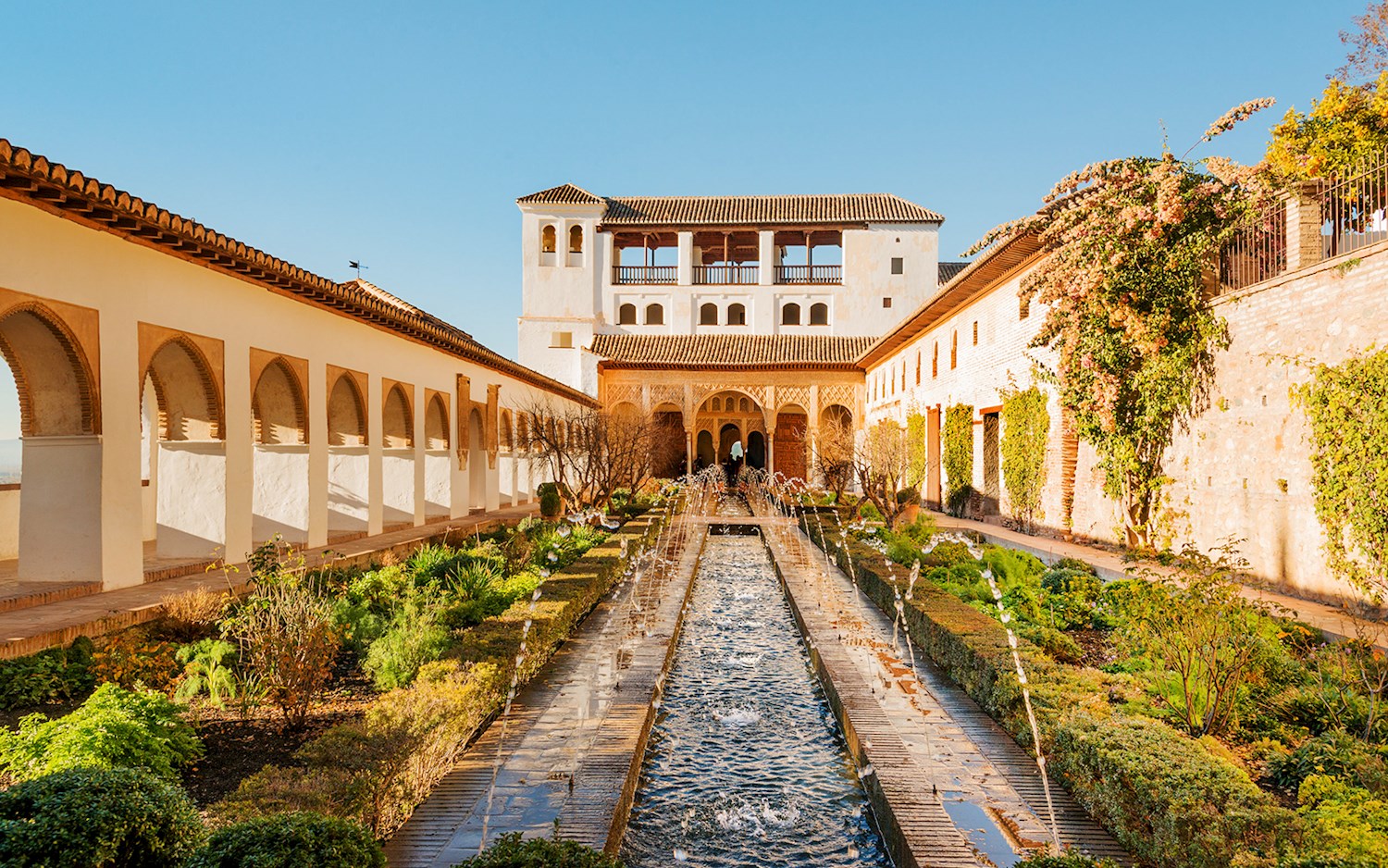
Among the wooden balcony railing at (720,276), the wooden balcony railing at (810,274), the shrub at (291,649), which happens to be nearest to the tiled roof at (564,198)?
the wooden balcony railing at (720,276)

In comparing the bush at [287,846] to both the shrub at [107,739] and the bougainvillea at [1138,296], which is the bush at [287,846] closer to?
the shrub at [107,739]

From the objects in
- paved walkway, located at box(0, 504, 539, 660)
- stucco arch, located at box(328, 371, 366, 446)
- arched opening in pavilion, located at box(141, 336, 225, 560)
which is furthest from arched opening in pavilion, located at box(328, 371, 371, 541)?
arched opening in pavilion, located at box(141, 336, 225, 560)

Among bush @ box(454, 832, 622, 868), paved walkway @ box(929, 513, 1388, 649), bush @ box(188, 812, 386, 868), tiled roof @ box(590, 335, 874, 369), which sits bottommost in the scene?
paved walkway @ box(929, 513, 1388, 649)

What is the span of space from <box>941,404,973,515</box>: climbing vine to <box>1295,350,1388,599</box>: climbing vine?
10986 mm

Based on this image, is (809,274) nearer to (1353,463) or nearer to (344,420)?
(344,420)

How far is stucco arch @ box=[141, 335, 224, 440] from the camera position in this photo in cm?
974

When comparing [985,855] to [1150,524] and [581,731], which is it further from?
[1150,524]

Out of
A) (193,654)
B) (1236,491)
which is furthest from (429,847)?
(1236,491)

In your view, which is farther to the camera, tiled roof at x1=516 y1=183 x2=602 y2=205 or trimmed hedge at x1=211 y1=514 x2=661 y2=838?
tiled roof at x1=516 y1=183 x2=602 y2=205

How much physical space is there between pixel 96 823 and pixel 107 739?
1016 mm

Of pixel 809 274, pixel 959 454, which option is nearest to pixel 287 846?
pixel 959 454

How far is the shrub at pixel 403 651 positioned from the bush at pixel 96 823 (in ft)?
7.83

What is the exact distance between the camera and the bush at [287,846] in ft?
8.75

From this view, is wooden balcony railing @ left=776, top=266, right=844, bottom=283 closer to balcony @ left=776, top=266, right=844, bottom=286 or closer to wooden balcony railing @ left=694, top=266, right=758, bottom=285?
balcony @ left=776, top=266, right=844, bottom=286
